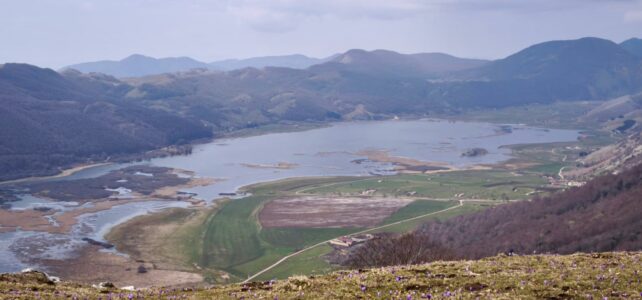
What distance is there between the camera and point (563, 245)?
255 ft

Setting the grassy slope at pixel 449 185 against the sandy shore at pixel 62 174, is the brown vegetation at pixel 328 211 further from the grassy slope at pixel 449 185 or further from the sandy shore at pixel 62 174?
the sandy shore at pixel 62 174

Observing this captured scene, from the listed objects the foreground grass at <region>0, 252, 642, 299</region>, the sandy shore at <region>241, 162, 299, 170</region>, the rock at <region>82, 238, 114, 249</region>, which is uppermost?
the foreground grass at <region>0, 252, 642, 299</region>

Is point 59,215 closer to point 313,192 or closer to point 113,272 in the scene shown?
point 113,272

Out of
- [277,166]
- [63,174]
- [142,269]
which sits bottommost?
[142,269]

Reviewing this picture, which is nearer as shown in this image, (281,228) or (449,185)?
(281,228)

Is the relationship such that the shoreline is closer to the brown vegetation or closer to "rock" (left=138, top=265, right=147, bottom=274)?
the brown vegetation

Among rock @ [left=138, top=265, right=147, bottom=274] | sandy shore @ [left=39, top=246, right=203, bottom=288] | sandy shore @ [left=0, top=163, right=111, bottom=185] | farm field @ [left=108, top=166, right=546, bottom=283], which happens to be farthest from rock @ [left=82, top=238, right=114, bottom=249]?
sandy shore @ [left=0, top=163, right=111, bottom=185]

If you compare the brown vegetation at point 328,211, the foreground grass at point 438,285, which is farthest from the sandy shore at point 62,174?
the foreground grass at point 438,285

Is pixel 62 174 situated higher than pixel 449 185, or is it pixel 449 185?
pixel 62 174

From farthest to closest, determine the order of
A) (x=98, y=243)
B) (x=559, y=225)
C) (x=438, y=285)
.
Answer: (x=98, y=243), (x=559, y=225), (x=438, y=285)

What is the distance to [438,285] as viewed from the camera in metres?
18.2

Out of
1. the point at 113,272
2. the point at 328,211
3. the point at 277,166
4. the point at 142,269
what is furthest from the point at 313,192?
the point at 113,272

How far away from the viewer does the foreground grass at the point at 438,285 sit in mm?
16688

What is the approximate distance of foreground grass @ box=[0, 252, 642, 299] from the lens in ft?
54.7
